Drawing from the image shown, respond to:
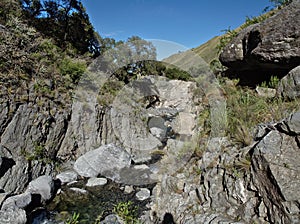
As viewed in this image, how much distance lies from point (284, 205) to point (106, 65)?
1061 cm

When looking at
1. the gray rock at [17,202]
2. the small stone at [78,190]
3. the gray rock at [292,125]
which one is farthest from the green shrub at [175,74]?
the gray rock at [292,125]

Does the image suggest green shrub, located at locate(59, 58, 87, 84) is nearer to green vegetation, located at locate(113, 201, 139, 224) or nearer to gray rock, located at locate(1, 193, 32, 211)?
gray rock, located at locate(1, 193, 32, 211)

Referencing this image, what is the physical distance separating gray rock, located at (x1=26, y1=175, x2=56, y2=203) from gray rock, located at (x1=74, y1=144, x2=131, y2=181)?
1224mm

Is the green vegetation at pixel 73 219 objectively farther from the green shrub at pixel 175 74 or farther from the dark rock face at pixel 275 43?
the green shrub at pixel 175 74

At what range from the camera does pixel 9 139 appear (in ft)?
18.4

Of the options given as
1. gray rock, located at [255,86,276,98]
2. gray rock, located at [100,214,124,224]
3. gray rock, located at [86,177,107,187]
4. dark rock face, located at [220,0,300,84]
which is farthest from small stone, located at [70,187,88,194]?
dark rock face, located at [220,0,300,84]

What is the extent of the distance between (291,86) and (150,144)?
6000 mm

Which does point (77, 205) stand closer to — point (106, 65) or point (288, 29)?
point (288, 29)

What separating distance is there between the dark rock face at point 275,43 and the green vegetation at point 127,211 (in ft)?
14.6

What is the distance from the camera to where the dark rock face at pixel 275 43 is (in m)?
4.17

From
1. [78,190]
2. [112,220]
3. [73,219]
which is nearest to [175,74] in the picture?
[78,190]

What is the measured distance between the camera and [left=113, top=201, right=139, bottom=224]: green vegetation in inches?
175

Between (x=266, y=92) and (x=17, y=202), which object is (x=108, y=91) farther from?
(x=266, y=92)

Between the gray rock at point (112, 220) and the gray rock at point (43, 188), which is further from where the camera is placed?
the gray rock at point (43, 188)
